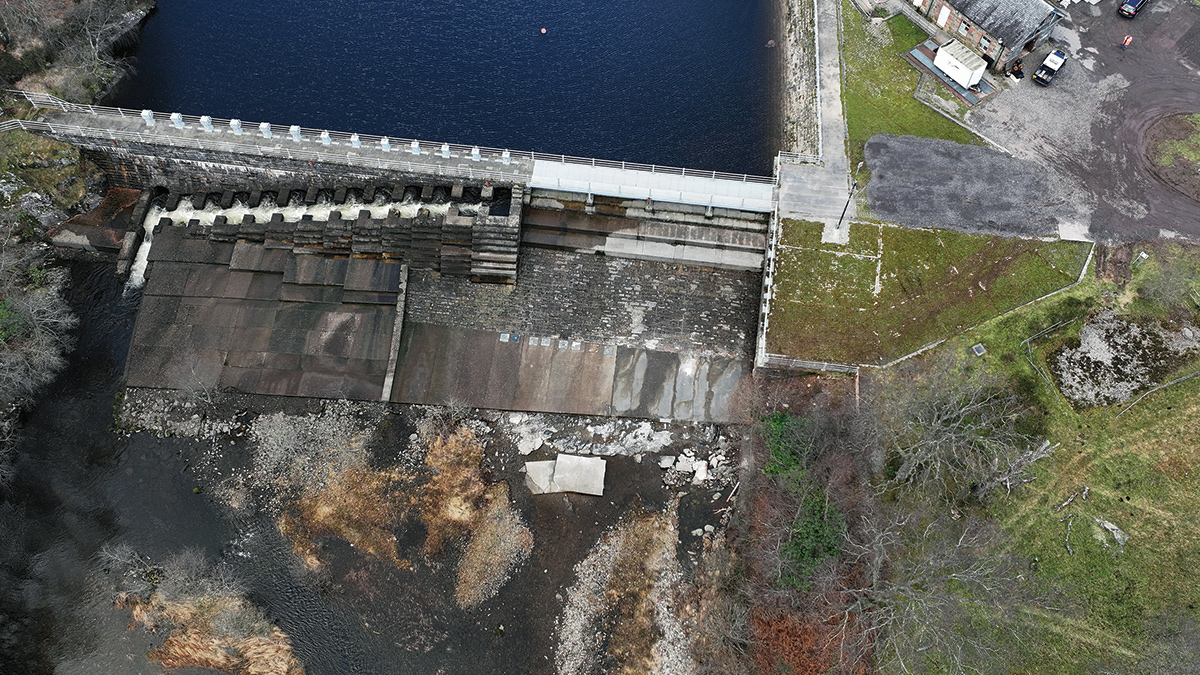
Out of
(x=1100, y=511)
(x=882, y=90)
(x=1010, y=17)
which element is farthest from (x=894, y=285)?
(x=1010, y=17)

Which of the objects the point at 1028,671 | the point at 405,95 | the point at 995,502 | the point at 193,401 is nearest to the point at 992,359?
the point at 995,502

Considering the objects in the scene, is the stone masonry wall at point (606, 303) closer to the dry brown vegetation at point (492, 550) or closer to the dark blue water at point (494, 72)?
the dark blue water at point (494, 72)

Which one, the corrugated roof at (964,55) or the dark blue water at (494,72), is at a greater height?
the corrugated roof at (964,55)

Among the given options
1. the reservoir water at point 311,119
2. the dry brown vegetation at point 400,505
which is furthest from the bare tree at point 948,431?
the dry brown vegetation at point 400,505

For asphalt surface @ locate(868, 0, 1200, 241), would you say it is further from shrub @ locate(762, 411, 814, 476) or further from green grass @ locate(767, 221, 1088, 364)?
shrub @ locate(762, 411, 814, 476)

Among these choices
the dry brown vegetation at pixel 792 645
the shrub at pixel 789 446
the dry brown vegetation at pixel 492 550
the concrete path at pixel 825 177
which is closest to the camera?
the dry brown vegetation at pixel 792 645

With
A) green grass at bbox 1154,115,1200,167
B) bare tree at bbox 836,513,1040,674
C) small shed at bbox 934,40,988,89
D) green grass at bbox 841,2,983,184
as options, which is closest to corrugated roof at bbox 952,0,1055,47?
small shed at bbox 934,40,988,89
